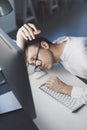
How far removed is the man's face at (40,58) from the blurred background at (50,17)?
2.06 m

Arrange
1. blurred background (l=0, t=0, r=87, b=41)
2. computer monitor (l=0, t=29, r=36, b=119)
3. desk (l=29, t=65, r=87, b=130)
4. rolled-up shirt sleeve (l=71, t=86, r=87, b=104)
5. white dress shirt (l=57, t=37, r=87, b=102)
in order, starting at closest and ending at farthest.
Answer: computer monitor (l=0, t=29, r=36, b=119) < desk (l=29, t=65, r=87, b=130) < rolled-up shirt sleeve (l=71, t=86, r=87, b=104) < white dress shirt (l=57, t=37, r=87, b=102) < blurred background (l=0, t=0, r=87, b=41)

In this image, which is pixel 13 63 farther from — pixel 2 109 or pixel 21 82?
pixel 2 109

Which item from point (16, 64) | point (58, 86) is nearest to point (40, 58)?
point (58, 86)

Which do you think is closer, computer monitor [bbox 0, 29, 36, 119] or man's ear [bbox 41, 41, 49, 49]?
computer monitor [bbox 0, 29, 36, 119]

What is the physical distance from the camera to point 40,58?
1.49 m

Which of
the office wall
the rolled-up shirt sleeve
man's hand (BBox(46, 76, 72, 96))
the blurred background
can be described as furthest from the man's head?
the office wall

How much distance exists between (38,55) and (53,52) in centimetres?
14

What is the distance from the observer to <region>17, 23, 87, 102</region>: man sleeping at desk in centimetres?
145

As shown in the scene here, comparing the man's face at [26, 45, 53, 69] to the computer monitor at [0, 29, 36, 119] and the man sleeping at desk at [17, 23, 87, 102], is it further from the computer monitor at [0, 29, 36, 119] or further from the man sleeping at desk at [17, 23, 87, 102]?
the computer monitor at [0, 29, 36, 119]

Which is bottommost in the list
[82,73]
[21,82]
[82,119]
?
[82,73]

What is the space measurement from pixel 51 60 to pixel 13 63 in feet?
2.46

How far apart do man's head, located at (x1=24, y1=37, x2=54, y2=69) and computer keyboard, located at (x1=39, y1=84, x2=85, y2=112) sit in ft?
0.67

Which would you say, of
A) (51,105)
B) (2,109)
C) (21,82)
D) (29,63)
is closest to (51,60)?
(29,63)

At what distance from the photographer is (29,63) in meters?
1.50
